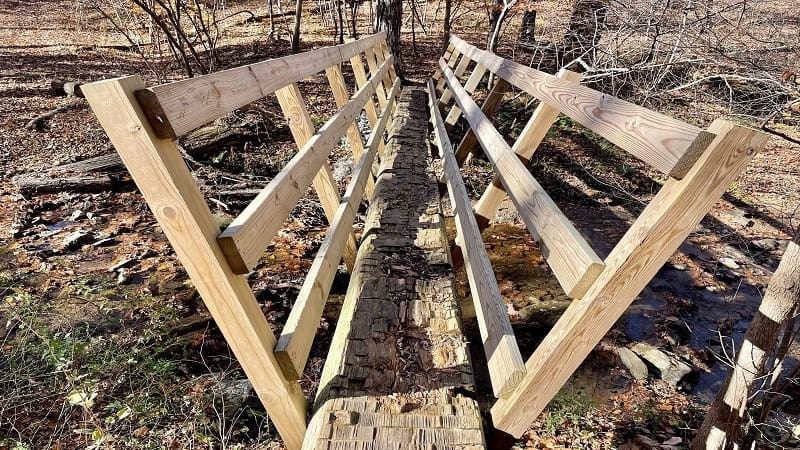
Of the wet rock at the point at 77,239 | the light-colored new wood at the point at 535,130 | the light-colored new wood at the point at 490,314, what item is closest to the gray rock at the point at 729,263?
the light-colored new wood at the point at 535,130

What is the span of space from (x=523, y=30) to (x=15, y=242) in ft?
36.4

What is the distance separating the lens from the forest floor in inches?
103

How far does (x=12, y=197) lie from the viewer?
5031 mm

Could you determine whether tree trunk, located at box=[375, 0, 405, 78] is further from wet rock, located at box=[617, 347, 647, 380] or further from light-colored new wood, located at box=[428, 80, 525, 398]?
wet rock, located at box=[617, 347, 647, 380]

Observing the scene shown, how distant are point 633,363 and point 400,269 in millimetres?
2714

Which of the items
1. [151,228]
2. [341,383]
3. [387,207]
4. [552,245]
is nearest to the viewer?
[552,245]

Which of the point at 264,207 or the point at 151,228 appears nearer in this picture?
the point at 264,207

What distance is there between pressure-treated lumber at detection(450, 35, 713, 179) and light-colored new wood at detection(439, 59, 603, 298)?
0.32m

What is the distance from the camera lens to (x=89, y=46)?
43.1 ft

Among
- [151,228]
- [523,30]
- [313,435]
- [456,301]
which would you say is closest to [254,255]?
[313,435]

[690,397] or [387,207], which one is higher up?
[387,207]

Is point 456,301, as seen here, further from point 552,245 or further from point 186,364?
point 186,364

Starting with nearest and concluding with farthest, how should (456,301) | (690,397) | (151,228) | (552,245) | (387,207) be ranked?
(552,245), (456,301), (387,207), (690,397), (151,228)

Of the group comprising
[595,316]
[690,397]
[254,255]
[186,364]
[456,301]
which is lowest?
[690,397]
